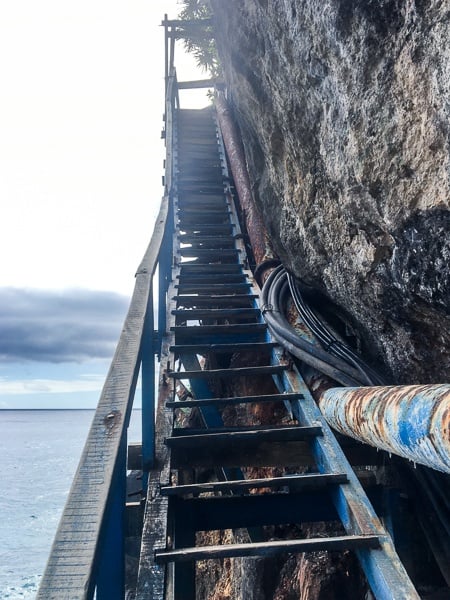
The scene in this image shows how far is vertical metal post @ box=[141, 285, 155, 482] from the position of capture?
110 inches

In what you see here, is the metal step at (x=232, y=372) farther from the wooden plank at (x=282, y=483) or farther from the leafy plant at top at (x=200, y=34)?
the leafy plant at top at (x=200, y=34)

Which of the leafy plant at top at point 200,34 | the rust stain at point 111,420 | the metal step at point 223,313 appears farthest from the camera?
the leafy plant at top at point 200,34

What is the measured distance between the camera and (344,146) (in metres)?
2.71

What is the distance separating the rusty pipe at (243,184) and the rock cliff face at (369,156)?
2.00m

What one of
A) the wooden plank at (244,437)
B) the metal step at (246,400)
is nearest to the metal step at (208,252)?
the metal step at (246,400)

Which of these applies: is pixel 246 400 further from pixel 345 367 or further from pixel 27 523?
pixel 27 523

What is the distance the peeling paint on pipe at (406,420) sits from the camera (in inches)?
54.9

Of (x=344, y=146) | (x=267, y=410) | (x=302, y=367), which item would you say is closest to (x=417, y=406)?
(x=344, y=146)

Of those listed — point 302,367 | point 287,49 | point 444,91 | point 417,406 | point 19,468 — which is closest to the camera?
point 417,406

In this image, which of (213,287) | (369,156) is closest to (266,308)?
(213,287)

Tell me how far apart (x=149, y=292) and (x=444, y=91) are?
6.40 feet

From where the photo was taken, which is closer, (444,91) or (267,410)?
(444,91)

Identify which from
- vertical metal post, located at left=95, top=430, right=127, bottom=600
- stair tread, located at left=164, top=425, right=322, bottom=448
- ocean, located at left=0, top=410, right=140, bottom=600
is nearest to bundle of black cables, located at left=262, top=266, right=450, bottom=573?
stair tread, located at left=164, top=425, right=322, bottom=448

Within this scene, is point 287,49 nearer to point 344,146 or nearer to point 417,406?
point 344,146
